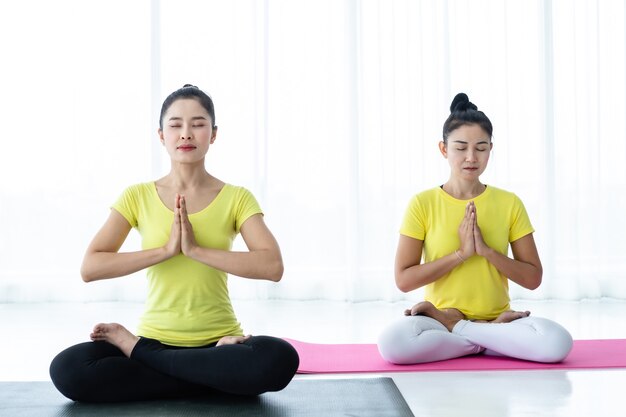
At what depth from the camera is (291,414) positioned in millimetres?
2152

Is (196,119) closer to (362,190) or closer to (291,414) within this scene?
(291,414)

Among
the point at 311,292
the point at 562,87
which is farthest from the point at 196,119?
the point at 562,87

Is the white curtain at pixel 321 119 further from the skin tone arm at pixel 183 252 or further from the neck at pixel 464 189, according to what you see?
the skin tone arm at pixel 183 252

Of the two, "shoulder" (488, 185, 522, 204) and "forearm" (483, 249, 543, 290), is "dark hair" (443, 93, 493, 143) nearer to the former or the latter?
"shoulder" (488, 185, 522, 204)

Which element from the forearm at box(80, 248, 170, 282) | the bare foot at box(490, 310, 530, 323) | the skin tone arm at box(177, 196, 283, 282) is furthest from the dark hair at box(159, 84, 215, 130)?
the bare foot at box(490, 310, 530, 323)

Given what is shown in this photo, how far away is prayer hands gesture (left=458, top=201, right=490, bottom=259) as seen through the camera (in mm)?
2871

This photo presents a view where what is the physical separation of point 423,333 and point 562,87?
274 cm

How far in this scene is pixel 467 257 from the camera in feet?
9.49

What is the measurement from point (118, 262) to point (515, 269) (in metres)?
1.32

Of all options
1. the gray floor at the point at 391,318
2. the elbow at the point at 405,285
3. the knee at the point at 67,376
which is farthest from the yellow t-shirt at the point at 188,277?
the elbow at the point at 405,285

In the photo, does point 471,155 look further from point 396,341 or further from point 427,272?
point 396,341

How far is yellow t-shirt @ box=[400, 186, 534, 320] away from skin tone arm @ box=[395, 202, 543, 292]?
1.5 inches

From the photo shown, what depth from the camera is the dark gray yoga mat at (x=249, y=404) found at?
2.16 meters

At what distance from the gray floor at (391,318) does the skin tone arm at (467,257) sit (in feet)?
1.17
